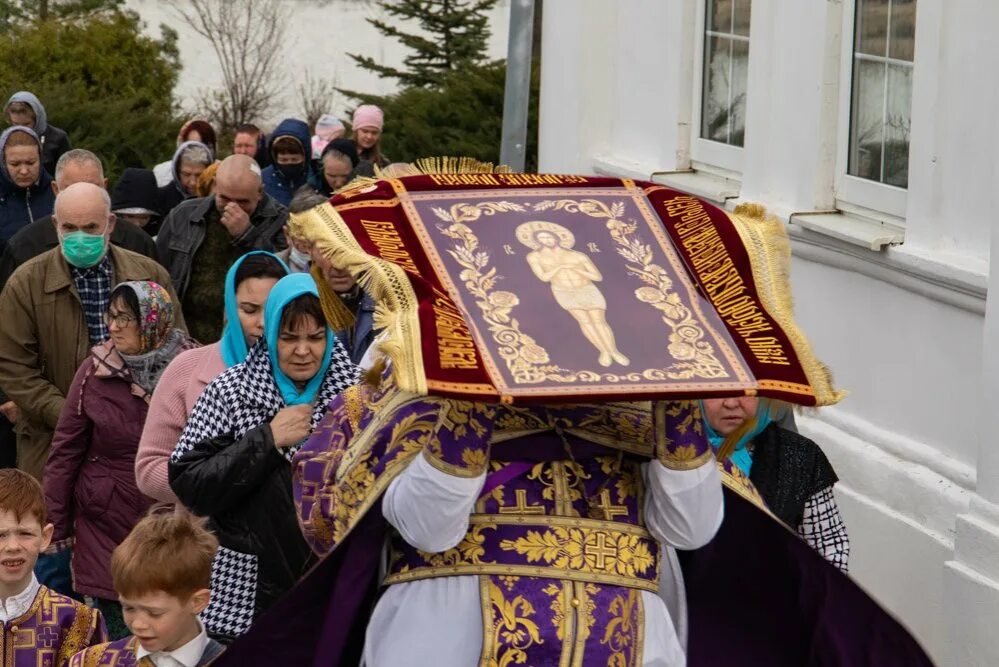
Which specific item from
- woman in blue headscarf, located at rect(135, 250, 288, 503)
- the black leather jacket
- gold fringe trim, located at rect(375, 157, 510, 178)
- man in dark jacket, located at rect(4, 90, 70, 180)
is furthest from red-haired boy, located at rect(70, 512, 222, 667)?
man in dark jacket, located at rect(4, 90, 70, 180)

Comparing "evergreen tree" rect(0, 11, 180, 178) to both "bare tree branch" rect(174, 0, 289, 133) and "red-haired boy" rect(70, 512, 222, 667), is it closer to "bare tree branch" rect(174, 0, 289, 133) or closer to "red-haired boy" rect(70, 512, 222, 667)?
"bare tree branch" rect(174, 0, 289, 133)

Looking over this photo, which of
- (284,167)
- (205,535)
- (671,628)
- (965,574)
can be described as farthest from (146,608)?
(284,167)

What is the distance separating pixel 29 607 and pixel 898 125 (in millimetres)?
3990

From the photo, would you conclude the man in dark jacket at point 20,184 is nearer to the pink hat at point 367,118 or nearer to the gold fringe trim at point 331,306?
the pink hat at point 367,118

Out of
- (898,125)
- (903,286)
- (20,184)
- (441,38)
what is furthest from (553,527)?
(441,38)

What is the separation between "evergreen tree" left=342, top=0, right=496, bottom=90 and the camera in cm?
2366

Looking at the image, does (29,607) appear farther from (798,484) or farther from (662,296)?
(798,484)

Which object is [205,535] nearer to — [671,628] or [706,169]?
[671,628]

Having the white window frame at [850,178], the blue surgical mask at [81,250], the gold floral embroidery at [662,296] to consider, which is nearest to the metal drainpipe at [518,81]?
the white window frame at [850,178]

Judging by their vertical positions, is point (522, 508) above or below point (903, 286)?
below

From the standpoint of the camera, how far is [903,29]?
7.64 m

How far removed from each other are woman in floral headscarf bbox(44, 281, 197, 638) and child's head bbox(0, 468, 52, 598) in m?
1.42

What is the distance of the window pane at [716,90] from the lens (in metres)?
9.61

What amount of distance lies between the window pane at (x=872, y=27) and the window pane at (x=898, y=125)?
12 cm
